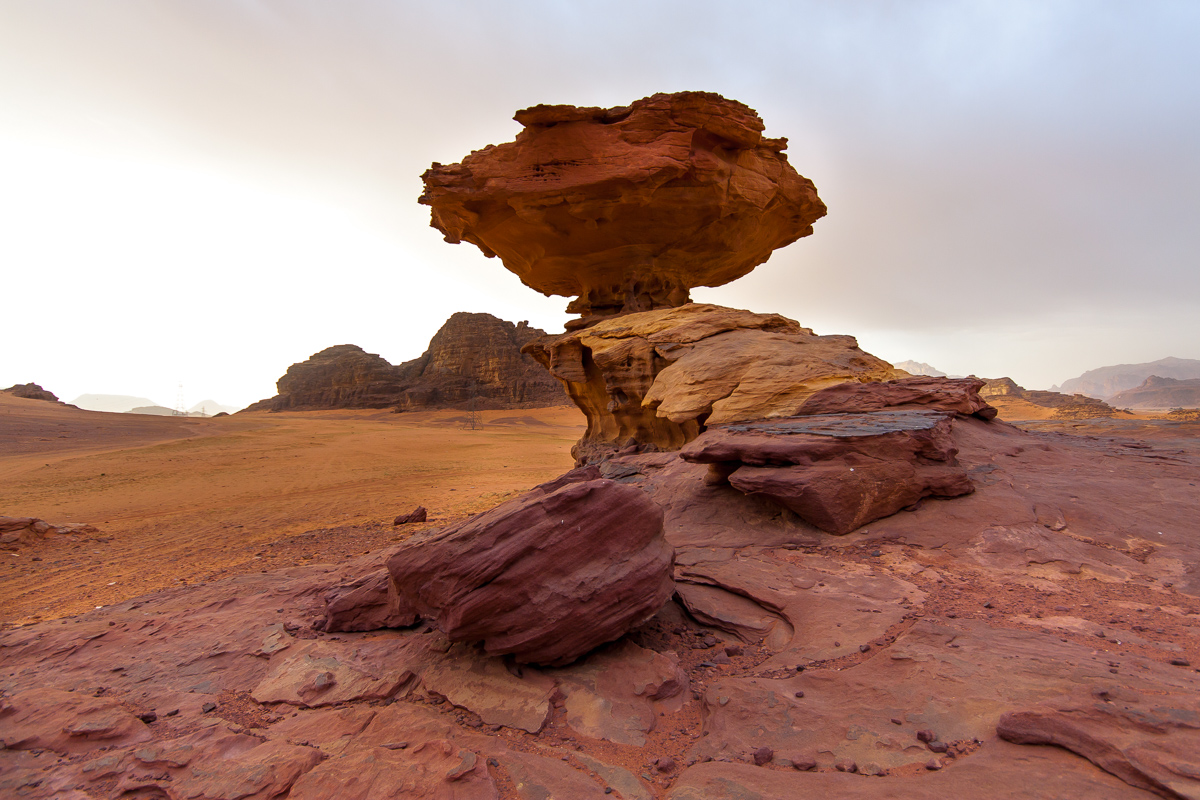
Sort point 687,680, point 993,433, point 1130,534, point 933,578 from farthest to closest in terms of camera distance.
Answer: point 993,433, point 1130,534, point 933,578, point 687,680

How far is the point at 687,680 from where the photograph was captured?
312 cm

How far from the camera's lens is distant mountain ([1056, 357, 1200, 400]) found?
100188 millimetres

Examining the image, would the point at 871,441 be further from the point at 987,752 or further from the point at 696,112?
the point at 696,112

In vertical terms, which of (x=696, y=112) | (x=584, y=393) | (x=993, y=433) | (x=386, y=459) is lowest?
(x=386, y=459)

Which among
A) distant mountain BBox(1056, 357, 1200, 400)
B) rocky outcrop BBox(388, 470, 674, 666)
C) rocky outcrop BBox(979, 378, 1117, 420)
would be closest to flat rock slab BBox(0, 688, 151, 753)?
rocky outcrop BBox(388, 470, 674, 666)

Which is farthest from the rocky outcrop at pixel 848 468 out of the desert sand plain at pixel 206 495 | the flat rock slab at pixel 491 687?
the desert sand plain at pixel 206 495

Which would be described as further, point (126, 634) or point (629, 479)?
point (629, 479)

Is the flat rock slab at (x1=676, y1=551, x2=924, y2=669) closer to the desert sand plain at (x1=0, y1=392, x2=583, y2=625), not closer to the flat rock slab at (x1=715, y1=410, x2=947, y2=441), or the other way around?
the flat rock slab at (x1=715, y1=410, x2=947, y2=441)

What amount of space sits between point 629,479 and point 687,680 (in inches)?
205

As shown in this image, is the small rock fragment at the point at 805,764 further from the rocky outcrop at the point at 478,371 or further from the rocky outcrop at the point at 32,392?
the rocky outcrop at the point at 32,392

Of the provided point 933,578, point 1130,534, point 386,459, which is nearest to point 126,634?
point 933,578

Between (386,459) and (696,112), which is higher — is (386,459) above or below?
below

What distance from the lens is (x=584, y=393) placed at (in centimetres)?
1265

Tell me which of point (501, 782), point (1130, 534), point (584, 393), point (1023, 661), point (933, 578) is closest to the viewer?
point (501, 782)
